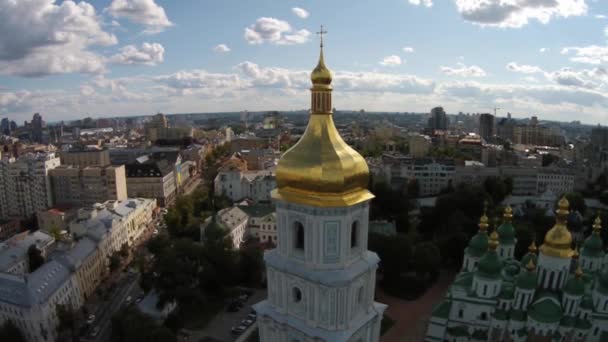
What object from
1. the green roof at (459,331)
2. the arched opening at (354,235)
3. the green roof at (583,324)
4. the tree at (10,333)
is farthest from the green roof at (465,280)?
the tree at (10,333)

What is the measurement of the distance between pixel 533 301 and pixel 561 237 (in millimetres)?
4627

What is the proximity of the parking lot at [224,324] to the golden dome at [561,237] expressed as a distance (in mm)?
23940

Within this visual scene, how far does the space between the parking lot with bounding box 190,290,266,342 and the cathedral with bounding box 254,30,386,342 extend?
68.1 ft

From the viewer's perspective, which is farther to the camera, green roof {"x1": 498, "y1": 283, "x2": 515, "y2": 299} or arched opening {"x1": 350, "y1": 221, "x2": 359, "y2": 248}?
green roof {"x1": 498, "y1": 283, "x2": 515, "y2": 299}

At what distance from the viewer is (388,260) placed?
3975cm

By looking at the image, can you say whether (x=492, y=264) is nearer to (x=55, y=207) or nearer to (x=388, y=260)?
(x=388, y=260)

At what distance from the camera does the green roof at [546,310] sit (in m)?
25.2

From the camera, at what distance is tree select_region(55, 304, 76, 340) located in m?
34.5

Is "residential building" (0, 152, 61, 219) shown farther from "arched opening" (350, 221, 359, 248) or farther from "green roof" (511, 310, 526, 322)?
"green roof" (511, 310, 526, 322)

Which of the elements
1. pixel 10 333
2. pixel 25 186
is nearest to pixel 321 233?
pixel 10 333

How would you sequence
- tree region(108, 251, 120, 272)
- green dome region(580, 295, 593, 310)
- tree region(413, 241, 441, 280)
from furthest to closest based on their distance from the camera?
tree region(108, 251, 120, 272), tree region(413, 241, 441, 280), green dome region(580, 295, 593, 310)

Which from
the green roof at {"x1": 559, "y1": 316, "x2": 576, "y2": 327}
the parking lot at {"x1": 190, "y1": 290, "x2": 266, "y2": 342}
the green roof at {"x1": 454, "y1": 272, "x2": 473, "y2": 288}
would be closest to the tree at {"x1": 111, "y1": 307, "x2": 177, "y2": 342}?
the parking lot at {"x1": 190, "y1": 290, "x2": 266, "y2": 342}

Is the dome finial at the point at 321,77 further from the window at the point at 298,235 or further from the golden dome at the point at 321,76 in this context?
the window at the point at 298,235

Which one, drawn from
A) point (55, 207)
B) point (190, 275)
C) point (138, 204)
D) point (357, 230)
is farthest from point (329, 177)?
point (55, 207)
